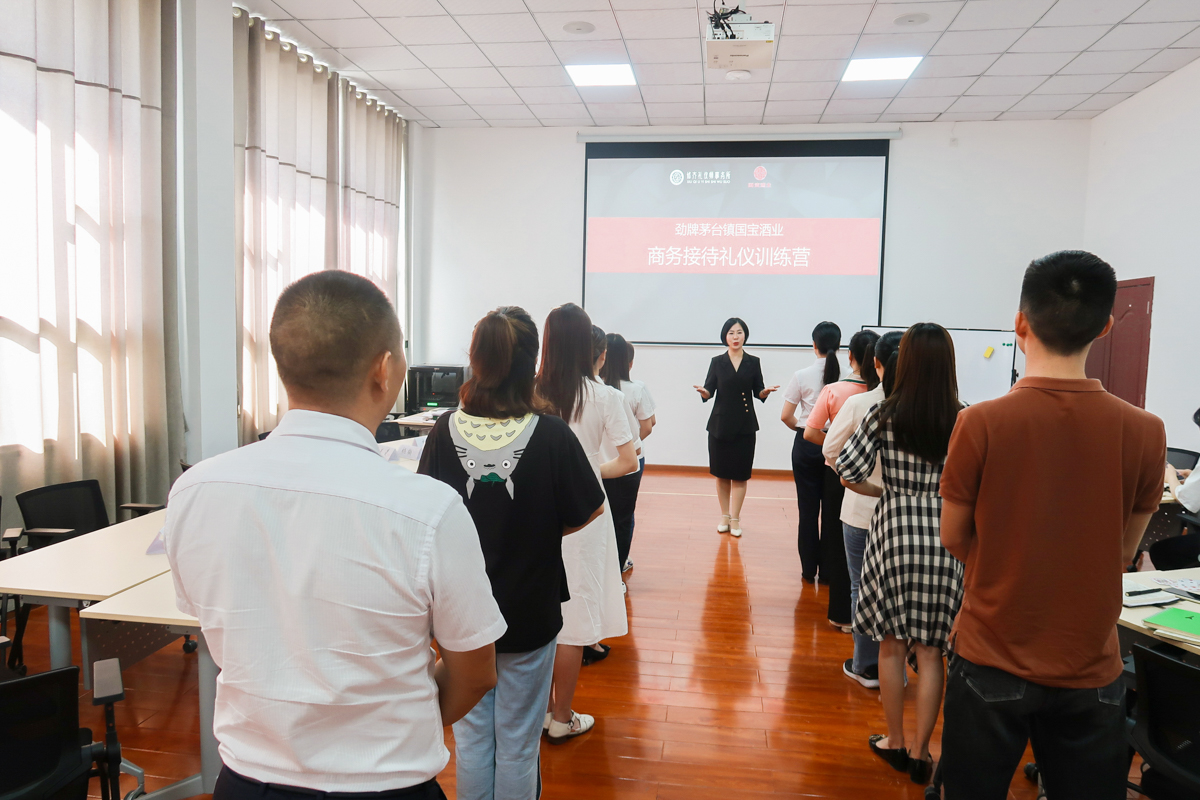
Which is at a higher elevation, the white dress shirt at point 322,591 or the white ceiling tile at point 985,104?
the white ceiling tile at point 985,104

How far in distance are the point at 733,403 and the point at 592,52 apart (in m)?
2.93

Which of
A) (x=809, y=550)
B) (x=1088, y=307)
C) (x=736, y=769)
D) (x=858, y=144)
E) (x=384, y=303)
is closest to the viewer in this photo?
(x=384, y=303)

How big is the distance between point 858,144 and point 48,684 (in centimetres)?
743

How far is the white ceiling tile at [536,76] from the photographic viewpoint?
18.6 ft

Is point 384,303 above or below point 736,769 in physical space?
above

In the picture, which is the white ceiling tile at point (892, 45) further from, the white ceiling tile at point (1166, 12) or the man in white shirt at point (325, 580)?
the man in white shirt at point (325, 580)

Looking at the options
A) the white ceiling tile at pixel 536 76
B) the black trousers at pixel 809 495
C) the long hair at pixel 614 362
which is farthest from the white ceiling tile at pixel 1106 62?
the long hair at pixel 614 362

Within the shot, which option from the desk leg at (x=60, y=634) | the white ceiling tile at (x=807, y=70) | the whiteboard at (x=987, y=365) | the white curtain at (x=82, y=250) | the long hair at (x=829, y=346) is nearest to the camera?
the desk leg at (x=60, y=634)

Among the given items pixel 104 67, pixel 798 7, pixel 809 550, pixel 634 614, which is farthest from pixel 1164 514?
pixel 104 67

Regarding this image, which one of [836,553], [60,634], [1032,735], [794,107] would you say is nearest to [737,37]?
[794,107]

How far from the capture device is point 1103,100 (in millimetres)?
6133

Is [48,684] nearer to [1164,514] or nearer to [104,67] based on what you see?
[104,67]

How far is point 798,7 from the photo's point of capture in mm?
4410

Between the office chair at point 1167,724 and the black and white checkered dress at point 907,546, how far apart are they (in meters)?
0.52
